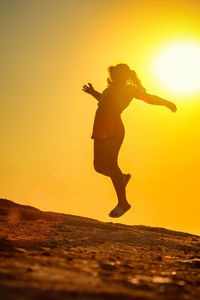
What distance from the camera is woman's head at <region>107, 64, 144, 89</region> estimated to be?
6270 mm

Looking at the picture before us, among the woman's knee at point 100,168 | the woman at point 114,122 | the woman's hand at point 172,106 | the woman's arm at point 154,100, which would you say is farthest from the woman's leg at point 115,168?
the woman's hand at point 172,106

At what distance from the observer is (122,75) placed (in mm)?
6273

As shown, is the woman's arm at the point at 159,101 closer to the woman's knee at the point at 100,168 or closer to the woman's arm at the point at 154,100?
the woman's arm at the point at 154,100

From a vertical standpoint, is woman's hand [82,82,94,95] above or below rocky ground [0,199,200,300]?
above

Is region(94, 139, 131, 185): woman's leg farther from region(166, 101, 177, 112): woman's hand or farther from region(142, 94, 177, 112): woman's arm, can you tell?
region(166, 101, 177, 112): woman's hand

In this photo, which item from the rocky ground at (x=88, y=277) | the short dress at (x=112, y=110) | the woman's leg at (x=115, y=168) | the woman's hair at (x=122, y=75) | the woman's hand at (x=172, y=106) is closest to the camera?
the rocky ground at (x=88, y=277)

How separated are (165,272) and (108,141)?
3.70 metres

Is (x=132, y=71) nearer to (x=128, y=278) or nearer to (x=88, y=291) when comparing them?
(x=128, y=278)

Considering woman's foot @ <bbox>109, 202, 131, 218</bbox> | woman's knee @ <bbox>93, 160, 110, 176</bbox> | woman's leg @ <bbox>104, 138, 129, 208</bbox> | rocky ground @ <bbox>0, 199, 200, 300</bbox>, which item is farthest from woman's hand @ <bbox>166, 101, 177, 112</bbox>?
rocky ground @ <bbox>0, 199, 200, 300</bbox>

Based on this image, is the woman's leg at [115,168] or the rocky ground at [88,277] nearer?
the rocky ground at [88,277]

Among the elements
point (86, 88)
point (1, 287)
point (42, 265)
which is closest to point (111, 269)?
point (42, 265)

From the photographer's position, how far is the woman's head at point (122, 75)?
6.27m

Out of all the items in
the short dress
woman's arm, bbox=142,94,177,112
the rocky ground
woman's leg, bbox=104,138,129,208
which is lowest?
the rocky ground

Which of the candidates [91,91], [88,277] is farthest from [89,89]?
[88,277]
